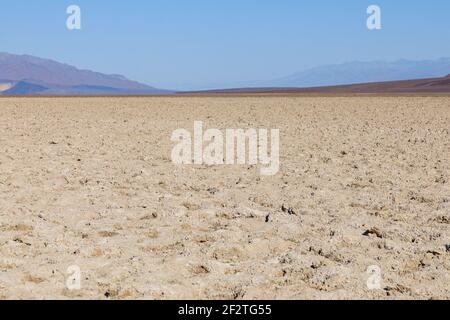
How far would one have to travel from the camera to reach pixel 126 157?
9.84 metres

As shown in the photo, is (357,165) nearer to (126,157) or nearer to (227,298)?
(126,157)

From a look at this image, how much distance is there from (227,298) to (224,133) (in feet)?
34.1

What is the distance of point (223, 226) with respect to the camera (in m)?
5.38

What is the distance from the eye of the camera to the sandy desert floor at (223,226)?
12.9 feet

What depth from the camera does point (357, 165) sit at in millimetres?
8906

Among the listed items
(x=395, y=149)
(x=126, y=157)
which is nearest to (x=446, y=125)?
(x=395, y=149)

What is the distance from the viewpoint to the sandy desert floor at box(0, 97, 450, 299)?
3920 millimetres
